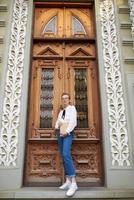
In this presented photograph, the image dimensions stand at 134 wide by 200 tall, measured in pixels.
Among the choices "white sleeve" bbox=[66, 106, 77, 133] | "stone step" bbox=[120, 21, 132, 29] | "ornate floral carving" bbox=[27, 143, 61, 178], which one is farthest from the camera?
"stone step" bbox=[120, 21, 132, 29]

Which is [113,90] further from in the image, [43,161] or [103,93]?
[43,161]

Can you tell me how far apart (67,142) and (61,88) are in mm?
1747

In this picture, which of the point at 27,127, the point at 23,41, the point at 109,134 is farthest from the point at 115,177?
the point at 23,41

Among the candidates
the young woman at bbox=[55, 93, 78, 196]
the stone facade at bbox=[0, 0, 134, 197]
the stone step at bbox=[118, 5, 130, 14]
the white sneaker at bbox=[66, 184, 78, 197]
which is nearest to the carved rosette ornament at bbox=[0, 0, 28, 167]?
the stone facade at bbox=[0, 0, 134, 197]

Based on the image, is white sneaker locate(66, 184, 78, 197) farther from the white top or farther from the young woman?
the white top

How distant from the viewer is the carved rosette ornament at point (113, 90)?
6906mm

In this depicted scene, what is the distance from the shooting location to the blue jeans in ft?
20.6

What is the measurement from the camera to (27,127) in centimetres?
732

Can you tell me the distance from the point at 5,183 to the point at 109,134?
97.2 inches

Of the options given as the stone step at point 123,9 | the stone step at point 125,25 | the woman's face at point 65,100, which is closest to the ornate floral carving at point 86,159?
the woman's face at point 65,100

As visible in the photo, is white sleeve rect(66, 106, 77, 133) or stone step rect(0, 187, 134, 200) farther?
white sleeve rect(66, 106, 77, 133)

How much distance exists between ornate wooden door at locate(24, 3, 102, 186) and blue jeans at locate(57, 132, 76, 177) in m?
0.58

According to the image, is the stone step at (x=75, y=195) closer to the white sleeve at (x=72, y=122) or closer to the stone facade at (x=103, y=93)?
the stone facade at (x=103, y=93)

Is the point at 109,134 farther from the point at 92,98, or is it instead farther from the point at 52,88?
the point at 52,88
